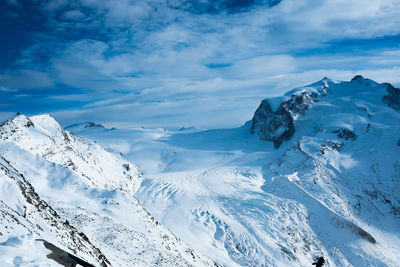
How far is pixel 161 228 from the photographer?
157ft

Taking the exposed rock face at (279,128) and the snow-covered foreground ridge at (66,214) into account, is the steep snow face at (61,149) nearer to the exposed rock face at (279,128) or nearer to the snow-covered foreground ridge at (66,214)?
the snow-covered foreground ridge at (66,214)

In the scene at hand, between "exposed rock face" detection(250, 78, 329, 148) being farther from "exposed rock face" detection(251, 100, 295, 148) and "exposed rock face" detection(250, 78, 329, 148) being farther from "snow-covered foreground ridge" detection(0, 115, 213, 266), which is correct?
"snow-covered foreground ridge" detection(0, 115, 213, 266)

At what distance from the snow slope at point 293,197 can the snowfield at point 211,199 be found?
1.50 feet

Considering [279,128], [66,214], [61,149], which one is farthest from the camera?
[279,128]

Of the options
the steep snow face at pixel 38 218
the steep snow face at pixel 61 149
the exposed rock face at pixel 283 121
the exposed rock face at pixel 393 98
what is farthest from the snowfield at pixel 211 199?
the exposed rock face at pixel 393 98

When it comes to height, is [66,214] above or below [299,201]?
above

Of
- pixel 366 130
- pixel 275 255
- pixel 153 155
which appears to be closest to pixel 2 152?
pixel 275 255

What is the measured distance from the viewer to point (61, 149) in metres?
70.1

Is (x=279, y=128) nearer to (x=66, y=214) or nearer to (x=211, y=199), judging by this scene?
(x=211, y=199)

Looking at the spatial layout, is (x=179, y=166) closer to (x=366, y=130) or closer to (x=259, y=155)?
(x=259, y=155)

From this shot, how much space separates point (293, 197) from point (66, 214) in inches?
3268

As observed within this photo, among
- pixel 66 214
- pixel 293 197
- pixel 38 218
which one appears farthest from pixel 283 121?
pixel 38 218

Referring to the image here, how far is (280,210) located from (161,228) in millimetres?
56428

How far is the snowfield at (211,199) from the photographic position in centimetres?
3284
